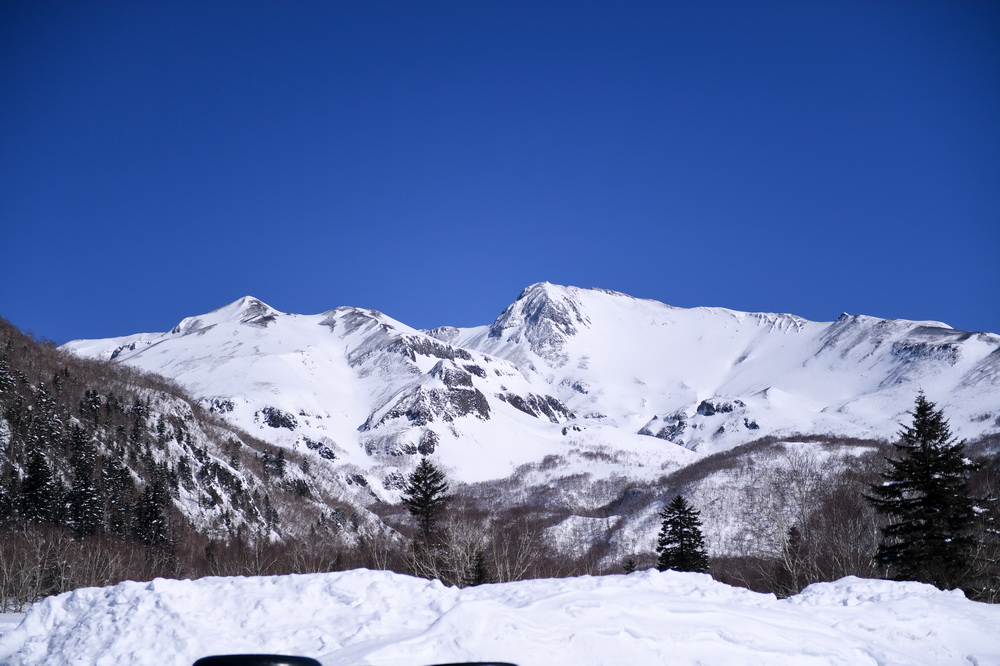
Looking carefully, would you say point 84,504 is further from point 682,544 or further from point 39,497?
point 682,544

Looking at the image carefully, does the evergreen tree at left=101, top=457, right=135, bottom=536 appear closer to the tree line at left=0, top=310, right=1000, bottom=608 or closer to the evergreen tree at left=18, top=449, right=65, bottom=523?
the tree line at left=0, top=310, right=1000, bottom=608

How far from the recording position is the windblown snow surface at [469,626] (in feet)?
35.9

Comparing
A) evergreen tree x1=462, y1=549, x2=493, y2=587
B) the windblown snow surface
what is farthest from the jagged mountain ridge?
the windblown snow surface

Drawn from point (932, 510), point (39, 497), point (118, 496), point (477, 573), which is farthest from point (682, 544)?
point (118, 496)

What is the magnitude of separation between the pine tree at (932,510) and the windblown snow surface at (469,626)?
45.5ft

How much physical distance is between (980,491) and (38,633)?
429 feet

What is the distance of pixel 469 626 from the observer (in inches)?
438

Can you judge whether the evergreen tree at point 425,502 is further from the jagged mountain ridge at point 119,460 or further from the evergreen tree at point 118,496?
the evergreen tree at point 118,496

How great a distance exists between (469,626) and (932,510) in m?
22.9

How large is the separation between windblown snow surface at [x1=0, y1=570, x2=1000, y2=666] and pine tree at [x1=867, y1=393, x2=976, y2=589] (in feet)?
45.5

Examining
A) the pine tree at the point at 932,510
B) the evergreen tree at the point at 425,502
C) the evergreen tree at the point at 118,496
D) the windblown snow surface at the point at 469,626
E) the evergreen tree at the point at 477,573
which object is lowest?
the windblown snow surface at the point at 469,626

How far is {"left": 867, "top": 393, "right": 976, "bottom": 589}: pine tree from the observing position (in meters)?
25.8

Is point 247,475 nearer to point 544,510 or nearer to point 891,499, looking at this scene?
point 544,510

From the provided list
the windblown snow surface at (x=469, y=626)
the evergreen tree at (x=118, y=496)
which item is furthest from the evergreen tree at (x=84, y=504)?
the windblown snow surface at (x=469, y=626)
